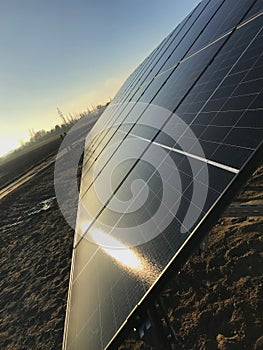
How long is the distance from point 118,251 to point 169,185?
3.85 ft

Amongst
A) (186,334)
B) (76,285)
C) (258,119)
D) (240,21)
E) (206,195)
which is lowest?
(186,334)

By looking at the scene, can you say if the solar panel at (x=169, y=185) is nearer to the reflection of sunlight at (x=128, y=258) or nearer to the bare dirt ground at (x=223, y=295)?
the reflection of sunlight at (x=128, y=258)

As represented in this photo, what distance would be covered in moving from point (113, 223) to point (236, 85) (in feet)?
9.33

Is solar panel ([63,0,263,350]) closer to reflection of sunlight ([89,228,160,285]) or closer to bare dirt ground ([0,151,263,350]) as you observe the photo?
reflection of sunlight ([89,228,160,285])

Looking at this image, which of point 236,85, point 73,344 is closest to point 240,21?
point 236,85

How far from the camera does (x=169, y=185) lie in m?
3.88

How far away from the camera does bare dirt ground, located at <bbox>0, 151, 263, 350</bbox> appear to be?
580cm

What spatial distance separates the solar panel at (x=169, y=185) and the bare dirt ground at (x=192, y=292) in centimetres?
290

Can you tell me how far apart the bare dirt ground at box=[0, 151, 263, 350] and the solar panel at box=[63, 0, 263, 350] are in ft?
9.51

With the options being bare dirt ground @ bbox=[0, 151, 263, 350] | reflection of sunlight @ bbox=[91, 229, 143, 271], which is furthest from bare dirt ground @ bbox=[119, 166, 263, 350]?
reflection of sunlight @ bbox=[91, 229, 143, 271]

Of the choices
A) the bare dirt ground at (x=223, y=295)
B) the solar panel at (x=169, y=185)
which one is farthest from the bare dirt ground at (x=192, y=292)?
the solar panel at (x=169, y=185)

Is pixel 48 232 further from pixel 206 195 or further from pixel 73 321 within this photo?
pixel 206 195

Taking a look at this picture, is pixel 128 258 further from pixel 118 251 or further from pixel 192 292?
pixel 192 292

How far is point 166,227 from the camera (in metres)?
3.22
